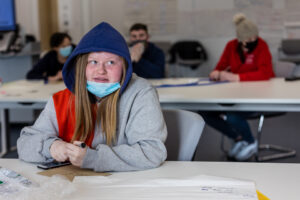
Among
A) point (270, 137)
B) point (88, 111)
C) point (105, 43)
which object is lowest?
point (270, 137)

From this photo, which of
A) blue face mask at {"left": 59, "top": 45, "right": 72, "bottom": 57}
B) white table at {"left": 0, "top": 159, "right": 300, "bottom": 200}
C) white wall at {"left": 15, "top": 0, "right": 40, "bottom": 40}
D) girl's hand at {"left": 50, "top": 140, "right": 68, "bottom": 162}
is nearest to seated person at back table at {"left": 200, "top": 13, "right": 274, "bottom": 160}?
blue face mask at {"left": 59, "top": 45, "right": 72, "bottom": 57}

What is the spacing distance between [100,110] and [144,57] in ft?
7.23

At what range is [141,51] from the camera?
3.36 m

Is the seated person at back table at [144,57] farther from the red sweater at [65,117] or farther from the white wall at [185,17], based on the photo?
the white wall at [185,17]

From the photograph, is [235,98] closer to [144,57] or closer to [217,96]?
[217,96]

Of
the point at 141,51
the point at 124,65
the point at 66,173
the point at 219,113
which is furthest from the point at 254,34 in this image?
the point at 66,173

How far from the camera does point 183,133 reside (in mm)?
1504

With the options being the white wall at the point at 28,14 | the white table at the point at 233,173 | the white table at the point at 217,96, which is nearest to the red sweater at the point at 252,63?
the white table at the point at 217,96

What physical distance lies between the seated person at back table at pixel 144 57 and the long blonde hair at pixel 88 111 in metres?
1.88

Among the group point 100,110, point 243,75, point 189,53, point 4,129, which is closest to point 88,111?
point 100,110

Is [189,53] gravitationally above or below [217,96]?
below

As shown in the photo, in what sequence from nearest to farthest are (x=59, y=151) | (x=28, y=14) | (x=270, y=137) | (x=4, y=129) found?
1. (x=59, y=151)
2. (x=4, y=129)
3. (x=270, y=137)
4. (x=28, y=14)

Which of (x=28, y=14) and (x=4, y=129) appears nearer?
(x=4, y=129)

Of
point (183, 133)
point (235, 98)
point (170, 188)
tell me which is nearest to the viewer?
point (170, 188)
